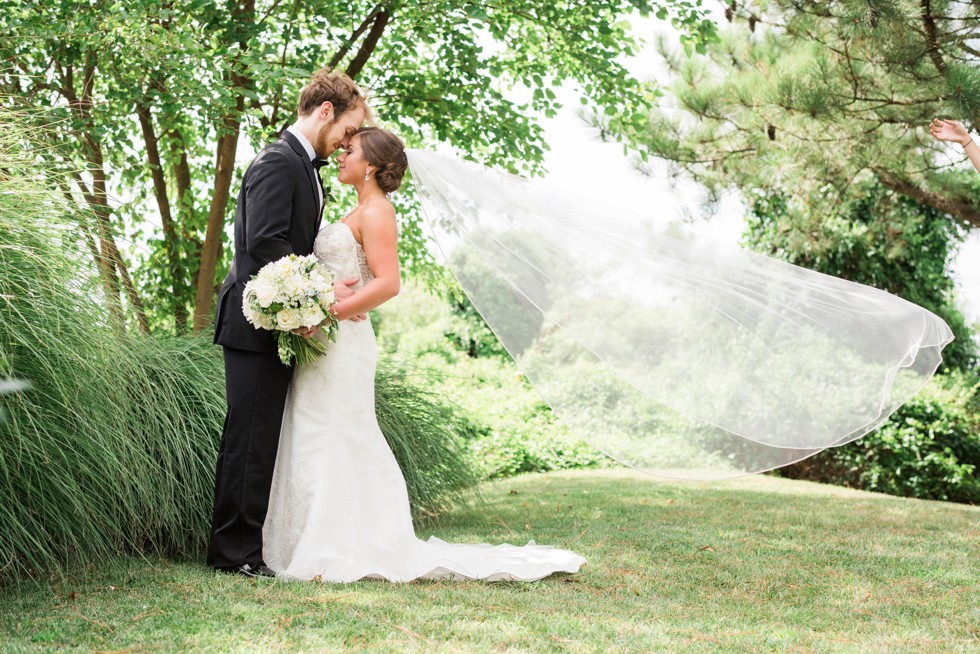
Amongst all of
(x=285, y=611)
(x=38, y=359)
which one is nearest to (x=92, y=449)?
(x=38, y=359)

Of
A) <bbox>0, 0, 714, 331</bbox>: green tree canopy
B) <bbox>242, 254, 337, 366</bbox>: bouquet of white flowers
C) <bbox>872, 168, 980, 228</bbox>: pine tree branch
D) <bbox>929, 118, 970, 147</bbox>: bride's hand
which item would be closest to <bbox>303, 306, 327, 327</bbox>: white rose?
<bbox>242, 254, 337, 366</bbox>: bouquet of white flowers

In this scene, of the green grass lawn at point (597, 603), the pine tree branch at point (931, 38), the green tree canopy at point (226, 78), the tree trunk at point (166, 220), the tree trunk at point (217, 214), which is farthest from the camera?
the tree trunk at point (166, 220)

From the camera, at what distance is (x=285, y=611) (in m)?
3.11

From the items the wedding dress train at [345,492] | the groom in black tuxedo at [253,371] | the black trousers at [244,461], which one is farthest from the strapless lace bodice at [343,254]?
the black trousers at [244,461]

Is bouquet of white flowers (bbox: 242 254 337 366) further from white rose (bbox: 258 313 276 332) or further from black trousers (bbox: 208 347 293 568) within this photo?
black trousers (bbox: 208 347 293 568)

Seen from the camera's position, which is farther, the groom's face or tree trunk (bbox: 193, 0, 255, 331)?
tree trunk (bbox: 193, 0, 255, 331)

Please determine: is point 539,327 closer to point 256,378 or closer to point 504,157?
point 256,378

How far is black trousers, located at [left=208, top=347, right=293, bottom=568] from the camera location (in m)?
3.75

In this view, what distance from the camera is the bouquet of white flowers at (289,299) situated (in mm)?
3535

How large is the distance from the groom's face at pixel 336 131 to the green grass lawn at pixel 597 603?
1.92 m

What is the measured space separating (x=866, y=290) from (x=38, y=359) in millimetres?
3659

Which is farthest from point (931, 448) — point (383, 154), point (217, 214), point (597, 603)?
point (217, 214)

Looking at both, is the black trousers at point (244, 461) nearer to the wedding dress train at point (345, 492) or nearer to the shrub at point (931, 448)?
the wedding dress train at point (345, 492)

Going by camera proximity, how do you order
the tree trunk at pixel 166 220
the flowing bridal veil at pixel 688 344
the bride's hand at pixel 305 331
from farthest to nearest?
the tree trunk at pixel 166 220, the flowing bridal veil at pixel 688 344, the bride's hand at pixel 305 331
